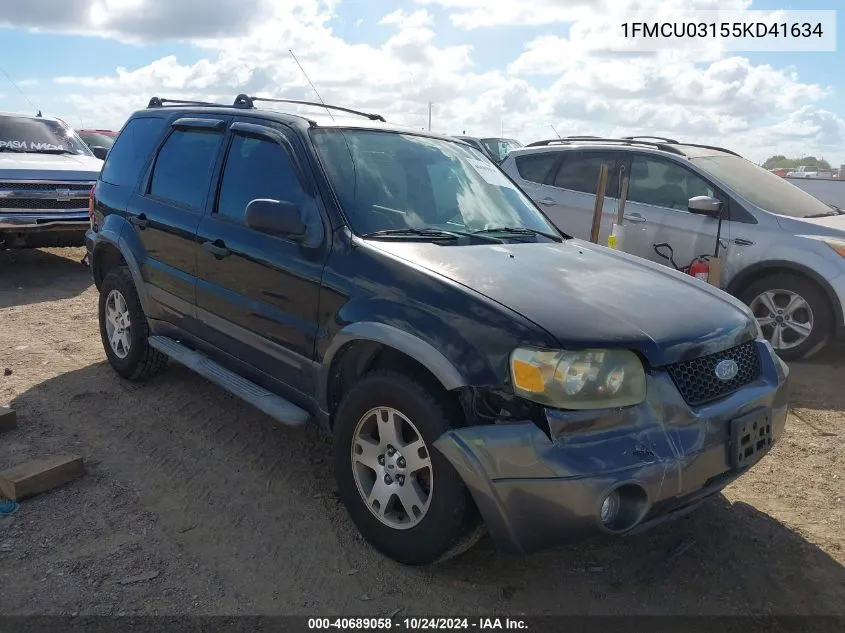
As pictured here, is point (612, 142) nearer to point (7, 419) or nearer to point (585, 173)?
point (585, 173)

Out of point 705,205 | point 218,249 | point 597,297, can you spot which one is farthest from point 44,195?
point 597,297

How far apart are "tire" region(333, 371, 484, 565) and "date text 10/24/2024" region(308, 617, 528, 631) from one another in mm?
231

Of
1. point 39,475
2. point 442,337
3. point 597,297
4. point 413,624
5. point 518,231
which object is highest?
point 518,231

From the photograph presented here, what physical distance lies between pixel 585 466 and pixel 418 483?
Answer: 74 cm

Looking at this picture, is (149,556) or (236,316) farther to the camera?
(236,316)

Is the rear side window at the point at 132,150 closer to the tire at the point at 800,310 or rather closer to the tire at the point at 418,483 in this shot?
the tire at the point at 418,483

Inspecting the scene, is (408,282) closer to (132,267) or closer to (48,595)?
(48,595)

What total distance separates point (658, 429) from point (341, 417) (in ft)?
4.27

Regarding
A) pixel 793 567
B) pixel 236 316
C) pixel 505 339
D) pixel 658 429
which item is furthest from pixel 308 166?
pixel 793 567

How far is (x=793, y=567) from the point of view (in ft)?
10.2

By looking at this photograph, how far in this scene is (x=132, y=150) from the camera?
5.02 metres

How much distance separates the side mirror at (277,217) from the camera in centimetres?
327

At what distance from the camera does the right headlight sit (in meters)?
2.55

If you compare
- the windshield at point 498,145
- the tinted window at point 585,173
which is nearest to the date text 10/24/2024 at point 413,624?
the tinted window at point 585,173
